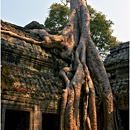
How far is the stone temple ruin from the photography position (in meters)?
4.88

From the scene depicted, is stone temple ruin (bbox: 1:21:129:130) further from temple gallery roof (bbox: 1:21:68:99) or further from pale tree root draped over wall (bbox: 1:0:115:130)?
pale tree root draped over wall (bbox: 1:0:115:130)

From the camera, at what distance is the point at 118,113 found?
775 centimetres

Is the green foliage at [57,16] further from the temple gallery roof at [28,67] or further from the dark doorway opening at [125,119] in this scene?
the dark doorway opening at [125,119]

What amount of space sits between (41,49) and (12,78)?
226 cm

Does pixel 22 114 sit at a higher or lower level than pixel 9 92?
lower

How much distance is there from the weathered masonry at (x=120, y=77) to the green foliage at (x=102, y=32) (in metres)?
4.91

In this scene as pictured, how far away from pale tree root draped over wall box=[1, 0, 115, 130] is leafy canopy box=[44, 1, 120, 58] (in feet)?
18.4

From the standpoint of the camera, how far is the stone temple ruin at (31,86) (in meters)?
4.88

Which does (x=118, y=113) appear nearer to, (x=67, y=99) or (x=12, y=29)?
(x=67, y=99)

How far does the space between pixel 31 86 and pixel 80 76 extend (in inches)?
82.1

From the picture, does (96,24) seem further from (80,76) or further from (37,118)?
(37,118)

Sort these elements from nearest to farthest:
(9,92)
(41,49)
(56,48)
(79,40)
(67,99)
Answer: (9,92) → (67,99) → (41,49) → (56,48) → (79,40)

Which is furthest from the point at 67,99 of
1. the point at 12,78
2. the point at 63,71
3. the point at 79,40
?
the point at 79,40

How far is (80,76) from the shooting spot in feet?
22.4
